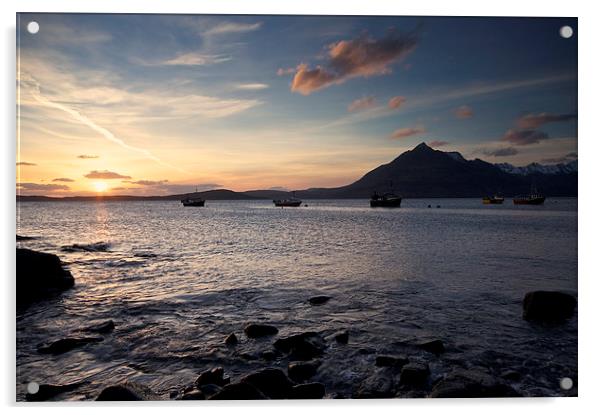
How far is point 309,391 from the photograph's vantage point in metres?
4.07

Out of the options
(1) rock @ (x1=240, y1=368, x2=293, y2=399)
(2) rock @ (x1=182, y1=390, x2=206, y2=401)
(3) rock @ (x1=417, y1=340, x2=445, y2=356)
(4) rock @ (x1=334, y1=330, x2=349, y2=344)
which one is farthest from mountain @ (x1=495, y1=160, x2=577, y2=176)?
(2) rock @ (x1=182, y1=390, x2=206, y2=401)

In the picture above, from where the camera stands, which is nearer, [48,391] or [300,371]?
[48,391]

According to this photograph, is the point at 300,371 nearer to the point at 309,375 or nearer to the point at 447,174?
the point at 309,375

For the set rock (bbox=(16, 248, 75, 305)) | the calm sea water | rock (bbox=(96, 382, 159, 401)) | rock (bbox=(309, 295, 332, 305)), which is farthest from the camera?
rock (bbox=(309, 295, 332, 305))

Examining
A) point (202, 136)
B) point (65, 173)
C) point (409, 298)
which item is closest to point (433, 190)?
point (409, 298)

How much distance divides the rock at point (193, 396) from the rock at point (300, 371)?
1.03m

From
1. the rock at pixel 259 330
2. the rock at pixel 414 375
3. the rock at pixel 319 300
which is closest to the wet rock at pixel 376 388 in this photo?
the rock at pixel 414 375

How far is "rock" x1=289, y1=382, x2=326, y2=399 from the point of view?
13.3 feet

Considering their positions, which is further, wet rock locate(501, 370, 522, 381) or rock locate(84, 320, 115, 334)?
rock locate(84, 320, 115, 334)

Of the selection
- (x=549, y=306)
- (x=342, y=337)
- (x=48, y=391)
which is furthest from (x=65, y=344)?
(x=549, y=306)

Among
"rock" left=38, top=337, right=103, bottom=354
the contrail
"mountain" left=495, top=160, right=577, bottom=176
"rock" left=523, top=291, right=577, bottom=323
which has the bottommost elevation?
"rock" left=38, top=337, right=103, bottom=354

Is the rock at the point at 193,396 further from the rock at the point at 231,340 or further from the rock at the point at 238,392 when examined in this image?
the rock at the point at 231,340

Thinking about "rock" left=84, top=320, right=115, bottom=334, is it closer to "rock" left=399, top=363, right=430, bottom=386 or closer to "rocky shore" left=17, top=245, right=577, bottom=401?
"rocky shore" left=17, top=245, right=577, bottom=401
